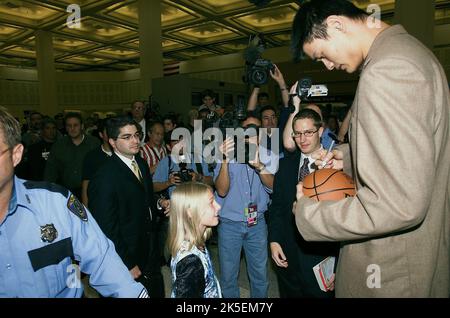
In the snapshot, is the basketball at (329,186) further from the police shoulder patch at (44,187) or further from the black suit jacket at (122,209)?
the black suit jacket at (122,209)

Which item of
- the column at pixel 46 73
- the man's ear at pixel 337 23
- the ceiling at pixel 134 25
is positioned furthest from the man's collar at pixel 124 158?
the column at pixel 46 73

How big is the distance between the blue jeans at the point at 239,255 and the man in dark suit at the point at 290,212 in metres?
0.39

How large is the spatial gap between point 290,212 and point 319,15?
4.80 feet

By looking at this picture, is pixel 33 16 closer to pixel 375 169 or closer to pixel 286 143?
pixel 286 143

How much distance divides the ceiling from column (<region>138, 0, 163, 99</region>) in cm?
63

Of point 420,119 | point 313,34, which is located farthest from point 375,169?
point 313,34

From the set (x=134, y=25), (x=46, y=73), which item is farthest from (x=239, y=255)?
(x=46, y=73)

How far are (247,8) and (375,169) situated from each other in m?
10.4

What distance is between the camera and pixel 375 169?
0.96m

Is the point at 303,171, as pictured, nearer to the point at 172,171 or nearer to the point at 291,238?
the point at 291,238

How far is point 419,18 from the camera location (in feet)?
19.9

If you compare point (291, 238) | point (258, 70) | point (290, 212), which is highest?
point (258, 70)

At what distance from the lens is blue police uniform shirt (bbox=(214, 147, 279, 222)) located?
9.12ft

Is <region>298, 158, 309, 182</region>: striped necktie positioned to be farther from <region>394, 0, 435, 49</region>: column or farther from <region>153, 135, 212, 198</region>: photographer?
<region>394, 0, 435, 49</region>: column
